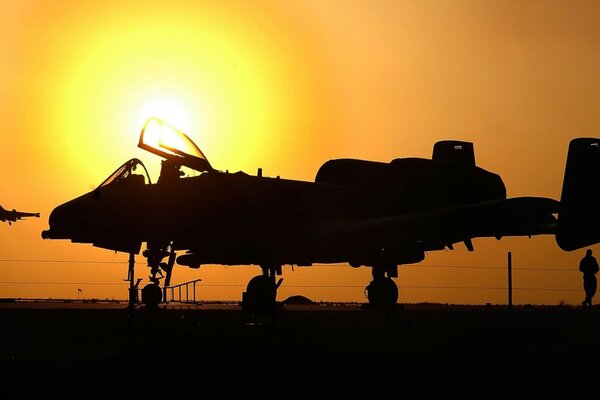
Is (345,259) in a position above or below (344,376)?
above

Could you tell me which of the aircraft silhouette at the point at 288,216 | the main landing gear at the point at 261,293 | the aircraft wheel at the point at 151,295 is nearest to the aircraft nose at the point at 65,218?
the aircraft silhouette at the point at 288,216

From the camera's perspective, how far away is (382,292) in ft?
89.0

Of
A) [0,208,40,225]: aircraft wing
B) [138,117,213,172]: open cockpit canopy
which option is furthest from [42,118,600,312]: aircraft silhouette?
[0,208,40,225]: aircraft wing

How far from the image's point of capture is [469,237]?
23219mm

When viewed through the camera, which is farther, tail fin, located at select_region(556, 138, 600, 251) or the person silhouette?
the person silhouette

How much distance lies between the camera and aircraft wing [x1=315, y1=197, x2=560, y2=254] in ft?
71.7

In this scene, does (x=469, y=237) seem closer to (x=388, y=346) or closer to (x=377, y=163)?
(x=377, y=163)

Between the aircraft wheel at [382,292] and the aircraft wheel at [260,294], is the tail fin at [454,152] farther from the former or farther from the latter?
the aircraft wheel at [260,294]

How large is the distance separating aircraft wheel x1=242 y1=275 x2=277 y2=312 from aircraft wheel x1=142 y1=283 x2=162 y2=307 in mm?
4759

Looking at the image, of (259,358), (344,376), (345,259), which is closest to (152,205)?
(345,259)

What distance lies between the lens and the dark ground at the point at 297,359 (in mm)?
10305

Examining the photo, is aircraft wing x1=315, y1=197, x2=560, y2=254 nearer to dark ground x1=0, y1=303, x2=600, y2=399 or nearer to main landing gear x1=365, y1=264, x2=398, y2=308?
dark ground x1=0, y1=303, x2=600, y2=399

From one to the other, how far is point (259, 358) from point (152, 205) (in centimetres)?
1264

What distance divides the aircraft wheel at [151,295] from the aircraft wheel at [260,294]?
4.76 m
